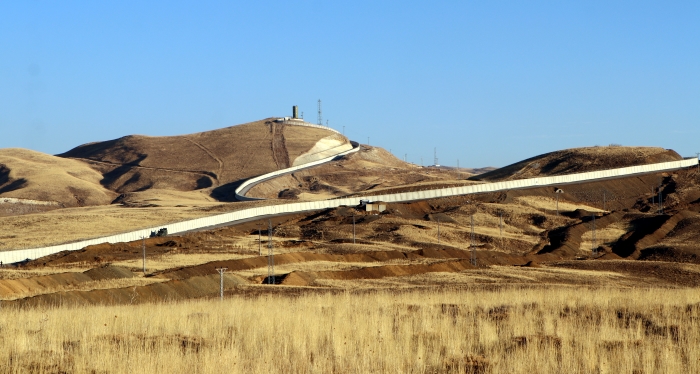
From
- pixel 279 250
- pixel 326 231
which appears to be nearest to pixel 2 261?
pixel 279 250

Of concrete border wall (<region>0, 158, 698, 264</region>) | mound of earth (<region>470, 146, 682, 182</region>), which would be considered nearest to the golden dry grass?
concrete border wall (<region>0, 158, 698, 264</region>)

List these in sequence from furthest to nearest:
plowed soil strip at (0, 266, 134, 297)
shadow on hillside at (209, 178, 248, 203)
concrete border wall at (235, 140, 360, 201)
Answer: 1. shadow on hillside at (209, 178, 248, 203)
2. concrete border wall at (235, 140, 360, 201)
3. plowed soil strip at (0, 266, 134, 297)

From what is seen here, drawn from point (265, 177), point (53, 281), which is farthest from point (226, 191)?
point (53, 281)

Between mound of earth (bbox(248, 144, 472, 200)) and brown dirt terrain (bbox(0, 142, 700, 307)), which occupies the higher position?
mound of earth (bbox(248, 144, 472, 200))

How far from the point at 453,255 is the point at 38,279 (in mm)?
32122

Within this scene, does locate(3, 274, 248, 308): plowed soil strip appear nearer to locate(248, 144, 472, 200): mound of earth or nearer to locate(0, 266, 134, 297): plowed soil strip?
locate(0, 266, 134, 297): plowed soil strip

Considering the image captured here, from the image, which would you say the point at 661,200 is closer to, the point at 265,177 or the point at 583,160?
the point at 583,160

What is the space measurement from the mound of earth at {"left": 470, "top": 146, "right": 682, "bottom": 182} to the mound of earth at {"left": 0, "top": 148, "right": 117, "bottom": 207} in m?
76.0

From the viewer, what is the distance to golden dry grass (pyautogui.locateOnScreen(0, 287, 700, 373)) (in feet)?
55.5

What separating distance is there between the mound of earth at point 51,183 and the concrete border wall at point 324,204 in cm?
7808

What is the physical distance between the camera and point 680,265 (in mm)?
52969

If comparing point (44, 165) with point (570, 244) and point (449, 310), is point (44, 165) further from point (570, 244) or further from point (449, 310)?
point (449, 310)

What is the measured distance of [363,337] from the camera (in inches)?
792

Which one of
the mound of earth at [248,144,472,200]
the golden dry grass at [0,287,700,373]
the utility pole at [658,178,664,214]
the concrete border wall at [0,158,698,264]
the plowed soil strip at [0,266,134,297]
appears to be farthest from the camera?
the mound of earth at [248,144,472,200]
